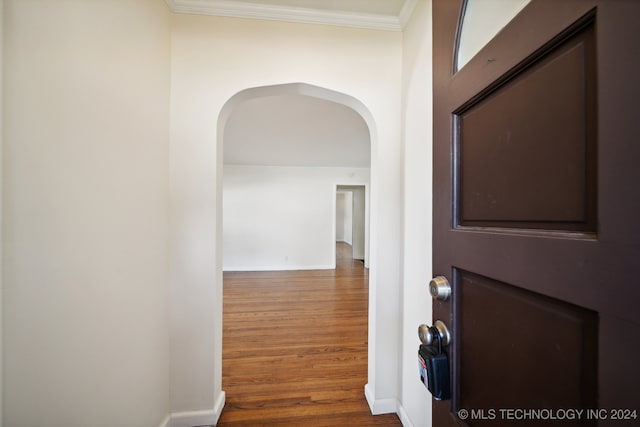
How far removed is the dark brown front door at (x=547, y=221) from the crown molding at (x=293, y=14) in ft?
3.02

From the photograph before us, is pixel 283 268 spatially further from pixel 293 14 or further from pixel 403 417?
pixel 293 14

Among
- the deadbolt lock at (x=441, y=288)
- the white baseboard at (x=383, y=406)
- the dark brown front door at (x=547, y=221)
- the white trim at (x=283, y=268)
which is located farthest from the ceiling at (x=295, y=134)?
the white baseboard at (x=383, y=406)

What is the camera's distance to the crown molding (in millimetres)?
1279

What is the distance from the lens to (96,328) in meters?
0.85

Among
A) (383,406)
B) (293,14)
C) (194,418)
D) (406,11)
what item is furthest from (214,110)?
(383,406)

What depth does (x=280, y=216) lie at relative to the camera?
5.05m

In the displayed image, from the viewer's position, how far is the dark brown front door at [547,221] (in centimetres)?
31

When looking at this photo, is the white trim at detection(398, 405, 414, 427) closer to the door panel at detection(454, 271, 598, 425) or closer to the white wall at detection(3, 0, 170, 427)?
the door panel at detection(454, 271, 598, 425)

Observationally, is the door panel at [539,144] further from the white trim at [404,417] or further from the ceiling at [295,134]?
the ceiling at [295,134]

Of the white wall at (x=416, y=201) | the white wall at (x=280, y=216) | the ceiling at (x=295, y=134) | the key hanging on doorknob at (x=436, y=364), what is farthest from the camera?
the white wall at (x=280, y=216)

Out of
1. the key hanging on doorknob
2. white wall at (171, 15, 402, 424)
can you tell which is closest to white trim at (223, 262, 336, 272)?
white wall at (171, 15, 402, 424)

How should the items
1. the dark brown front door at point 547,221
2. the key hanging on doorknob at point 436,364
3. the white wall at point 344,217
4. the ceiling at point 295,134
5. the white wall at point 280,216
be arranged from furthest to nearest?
the white wall at point 344,217 → the white wall at point 280,216 → the ceiling at point 295,134 → the key hanging on doorknob at point 436,364 → the dark brown front door at point 547,221

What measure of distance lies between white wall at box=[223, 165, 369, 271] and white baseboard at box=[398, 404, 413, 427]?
375 centimetres

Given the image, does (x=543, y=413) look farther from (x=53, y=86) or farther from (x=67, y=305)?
(x=53, y=86)
